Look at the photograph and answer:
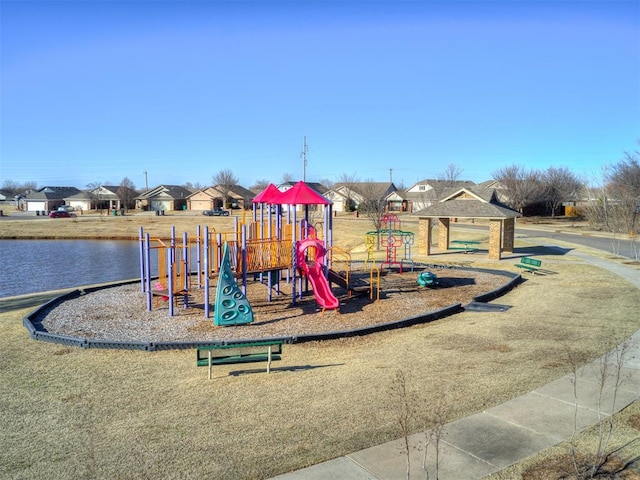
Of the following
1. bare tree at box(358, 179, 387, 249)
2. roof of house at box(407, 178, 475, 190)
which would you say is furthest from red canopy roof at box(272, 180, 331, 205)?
roof of house at box(407, 178, 475, 190)

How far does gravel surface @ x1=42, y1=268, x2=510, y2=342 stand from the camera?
552 inches

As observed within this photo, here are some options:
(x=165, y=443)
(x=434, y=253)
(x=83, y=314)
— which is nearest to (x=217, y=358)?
(x=165, y=443)

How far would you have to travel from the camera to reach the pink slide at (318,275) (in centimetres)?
1612

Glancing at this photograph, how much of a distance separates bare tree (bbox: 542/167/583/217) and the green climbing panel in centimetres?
5884

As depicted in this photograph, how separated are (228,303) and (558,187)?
6256cm

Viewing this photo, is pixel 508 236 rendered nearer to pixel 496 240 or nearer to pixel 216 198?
pixel 496 240

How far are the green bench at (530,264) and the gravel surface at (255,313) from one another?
2053mm

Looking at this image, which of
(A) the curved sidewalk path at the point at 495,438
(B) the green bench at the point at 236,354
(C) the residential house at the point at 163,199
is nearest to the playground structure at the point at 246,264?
(B) the green bench at the point at 236,354

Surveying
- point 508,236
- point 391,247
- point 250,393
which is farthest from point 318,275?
point 508,236

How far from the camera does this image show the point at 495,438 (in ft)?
24.5

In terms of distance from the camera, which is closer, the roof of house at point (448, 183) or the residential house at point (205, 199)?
the roof of house at point (448, 183)

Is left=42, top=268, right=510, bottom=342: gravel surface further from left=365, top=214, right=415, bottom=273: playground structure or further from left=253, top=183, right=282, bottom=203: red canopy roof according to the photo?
left=253, top=183, right=282, bottom=203: red canopy roof

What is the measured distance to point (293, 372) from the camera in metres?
10.6

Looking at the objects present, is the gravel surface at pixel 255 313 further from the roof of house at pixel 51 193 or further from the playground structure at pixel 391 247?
the roof of house at pixel 51 193
